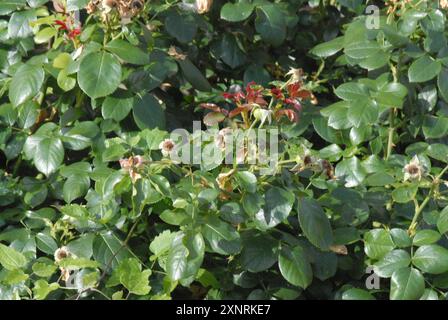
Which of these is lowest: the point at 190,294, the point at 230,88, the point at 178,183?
the point at 190,294

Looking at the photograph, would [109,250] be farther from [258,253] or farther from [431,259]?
[431,259]

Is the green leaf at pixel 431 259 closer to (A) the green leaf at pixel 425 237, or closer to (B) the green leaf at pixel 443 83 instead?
(A) the green leaf at pixel 425 237

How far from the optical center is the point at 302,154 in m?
1.84

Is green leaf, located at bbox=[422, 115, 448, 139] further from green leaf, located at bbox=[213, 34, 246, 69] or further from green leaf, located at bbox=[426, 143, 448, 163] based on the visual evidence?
green leaf, located at bbox=[213, 34, 246, 69]

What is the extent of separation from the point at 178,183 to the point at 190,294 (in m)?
0.35

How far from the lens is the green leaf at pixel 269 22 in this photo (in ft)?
8.03

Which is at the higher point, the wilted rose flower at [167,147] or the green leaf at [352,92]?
the wilted rose flower at [167,147]

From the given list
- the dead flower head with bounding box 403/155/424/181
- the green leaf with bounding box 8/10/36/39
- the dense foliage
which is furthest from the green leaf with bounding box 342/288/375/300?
the green leaf with bounding box 8/10/36/39

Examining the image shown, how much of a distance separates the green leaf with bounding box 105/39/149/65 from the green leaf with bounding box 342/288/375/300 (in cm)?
69

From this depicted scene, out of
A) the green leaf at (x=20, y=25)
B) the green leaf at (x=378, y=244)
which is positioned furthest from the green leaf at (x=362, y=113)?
the green leaf at (x=20, y=25)

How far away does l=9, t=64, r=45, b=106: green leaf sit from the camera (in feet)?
6.97

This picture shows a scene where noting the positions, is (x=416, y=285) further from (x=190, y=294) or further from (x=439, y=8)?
(x=439, y=8)

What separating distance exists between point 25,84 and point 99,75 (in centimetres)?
21

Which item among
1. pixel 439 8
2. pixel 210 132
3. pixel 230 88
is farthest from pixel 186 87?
pixel 439 8
